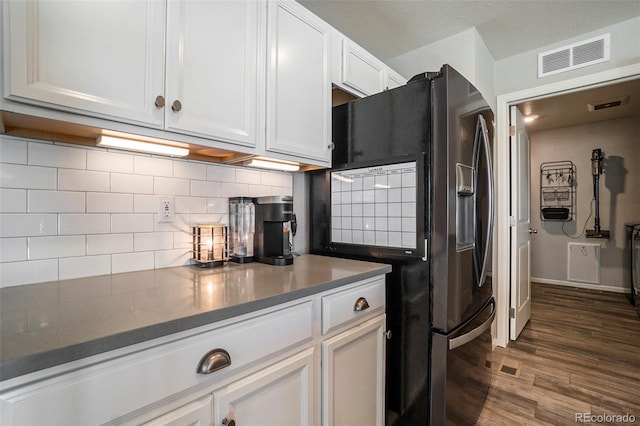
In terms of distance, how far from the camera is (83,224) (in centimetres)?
115

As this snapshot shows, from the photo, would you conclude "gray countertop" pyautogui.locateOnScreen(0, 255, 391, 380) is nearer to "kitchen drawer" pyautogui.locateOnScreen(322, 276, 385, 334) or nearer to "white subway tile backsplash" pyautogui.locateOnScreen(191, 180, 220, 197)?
"kitchen drawer" pyautogui.locateOnScreen(322, 276, 385, 334)

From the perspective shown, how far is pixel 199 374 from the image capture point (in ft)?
2.52

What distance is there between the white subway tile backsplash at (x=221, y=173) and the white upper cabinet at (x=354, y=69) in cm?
76

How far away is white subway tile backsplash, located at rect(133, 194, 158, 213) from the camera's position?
4.21 feet

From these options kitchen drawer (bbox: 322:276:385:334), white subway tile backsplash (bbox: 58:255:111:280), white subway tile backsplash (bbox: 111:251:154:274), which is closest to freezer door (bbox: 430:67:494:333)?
kitchen drawer (bbox: 322:276:385:334)

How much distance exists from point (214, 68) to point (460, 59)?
2018 millimetres

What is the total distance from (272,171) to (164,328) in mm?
1221

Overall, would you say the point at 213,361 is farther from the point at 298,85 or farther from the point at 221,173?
the point at 298,85

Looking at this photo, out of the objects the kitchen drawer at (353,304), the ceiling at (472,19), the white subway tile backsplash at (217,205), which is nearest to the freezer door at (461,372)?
the kitchen drawer at (353,304)

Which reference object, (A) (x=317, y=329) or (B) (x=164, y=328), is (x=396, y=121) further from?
(B) (x=164, y=328)

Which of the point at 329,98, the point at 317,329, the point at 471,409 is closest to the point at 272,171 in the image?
the point at 329,98

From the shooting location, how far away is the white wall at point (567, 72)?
220 cm

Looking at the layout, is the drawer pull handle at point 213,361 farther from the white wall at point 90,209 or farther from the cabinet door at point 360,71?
the cabinet door at point 360,71

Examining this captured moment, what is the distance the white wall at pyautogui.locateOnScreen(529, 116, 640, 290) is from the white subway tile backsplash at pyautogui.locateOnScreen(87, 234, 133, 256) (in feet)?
19.4
